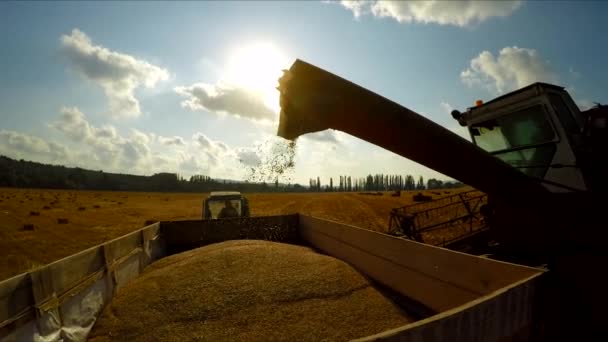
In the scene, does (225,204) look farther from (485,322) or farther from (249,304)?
(485,322)

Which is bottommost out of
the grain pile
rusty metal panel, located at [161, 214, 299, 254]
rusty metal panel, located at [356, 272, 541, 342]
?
the grain pile

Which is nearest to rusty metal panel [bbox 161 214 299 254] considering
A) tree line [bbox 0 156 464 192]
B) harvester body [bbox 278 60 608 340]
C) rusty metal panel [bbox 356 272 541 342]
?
harvester body [bbox 278 60 608 340]

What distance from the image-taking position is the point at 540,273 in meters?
2.11

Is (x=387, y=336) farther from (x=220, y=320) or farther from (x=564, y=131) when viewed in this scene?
(x=564, y=131)

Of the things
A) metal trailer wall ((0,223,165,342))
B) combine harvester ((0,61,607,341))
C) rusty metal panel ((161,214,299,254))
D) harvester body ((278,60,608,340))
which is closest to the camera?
combine harvester ((0,61,607,341))

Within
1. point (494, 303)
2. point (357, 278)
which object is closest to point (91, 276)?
point (357, 278)

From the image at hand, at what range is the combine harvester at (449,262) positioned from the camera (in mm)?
1985

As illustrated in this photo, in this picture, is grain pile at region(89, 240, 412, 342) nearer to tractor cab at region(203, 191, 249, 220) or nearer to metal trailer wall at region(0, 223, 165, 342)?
metal trailer wall at region(0, 223, 165, 342)

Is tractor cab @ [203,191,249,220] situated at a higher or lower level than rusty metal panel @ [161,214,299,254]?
higher

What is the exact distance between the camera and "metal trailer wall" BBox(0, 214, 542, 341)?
66.3 inches

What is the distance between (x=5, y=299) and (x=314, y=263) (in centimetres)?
340

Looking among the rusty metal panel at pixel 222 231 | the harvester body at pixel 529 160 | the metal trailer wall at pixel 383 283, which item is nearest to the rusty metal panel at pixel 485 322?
the metal trailer wall at pixel 383 283

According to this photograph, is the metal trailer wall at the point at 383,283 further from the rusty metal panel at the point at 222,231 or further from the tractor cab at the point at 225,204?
the tractor cab at the point at 225,204

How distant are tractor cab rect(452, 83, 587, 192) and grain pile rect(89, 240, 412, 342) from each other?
8.05ft
